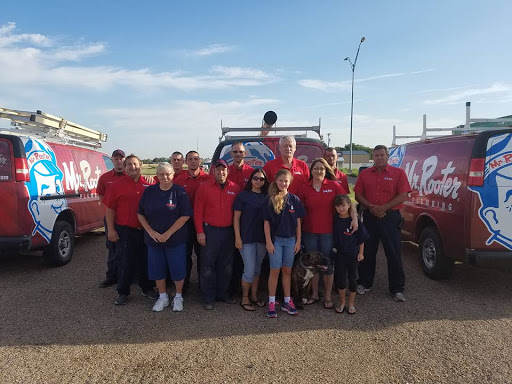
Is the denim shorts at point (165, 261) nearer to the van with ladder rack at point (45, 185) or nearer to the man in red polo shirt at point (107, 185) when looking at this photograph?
the man in red polo shirt at point (107, 185)

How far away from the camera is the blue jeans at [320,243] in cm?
407

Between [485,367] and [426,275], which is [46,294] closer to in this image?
[485,367]

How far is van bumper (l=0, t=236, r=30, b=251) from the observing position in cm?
468

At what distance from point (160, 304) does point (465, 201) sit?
3.85 metres

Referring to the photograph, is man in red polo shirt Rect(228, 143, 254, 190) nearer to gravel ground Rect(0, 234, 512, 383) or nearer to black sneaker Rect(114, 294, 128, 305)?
gravel ground Rect(0, 234, 512, 383)

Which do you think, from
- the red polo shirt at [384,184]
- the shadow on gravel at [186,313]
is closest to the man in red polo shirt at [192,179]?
the shadow on gravel at [186,313]

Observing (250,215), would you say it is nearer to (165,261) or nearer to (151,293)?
(165,261)

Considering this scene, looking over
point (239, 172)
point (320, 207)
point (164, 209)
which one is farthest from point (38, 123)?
point (320, 207)

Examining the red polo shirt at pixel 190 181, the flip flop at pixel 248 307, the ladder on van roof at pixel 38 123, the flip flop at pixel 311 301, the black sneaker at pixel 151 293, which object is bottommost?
the flip flop at pixel 311 301

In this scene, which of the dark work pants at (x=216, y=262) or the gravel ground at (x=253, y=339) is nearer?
the gravel ground at (x=253, y=339)

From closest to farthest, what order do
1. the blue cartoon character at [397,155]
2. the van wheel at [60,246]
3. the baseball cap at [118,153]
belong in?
the baseball cap at [118,153] → the van wheel at [60,246] → the blue cartoon character at [397,155]

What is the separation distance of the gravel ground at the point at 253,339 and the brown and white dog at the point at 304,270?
0.23m

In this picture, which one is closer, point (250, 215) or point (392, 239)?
point (250, 215)

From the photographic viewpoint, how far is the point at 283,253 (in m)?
3.92
